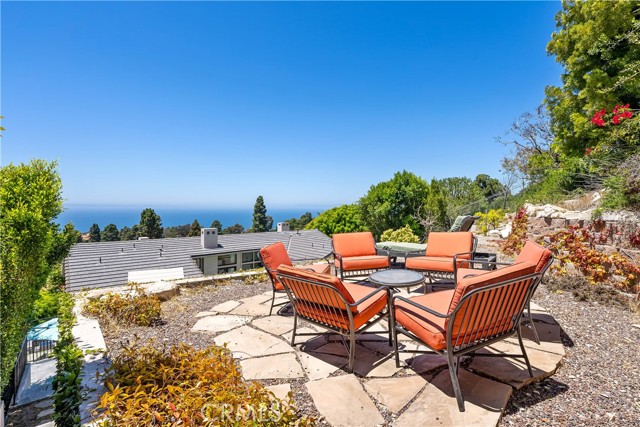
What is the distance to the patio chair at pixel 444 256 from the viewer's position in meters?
4.48

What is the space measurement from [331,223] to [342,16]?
18.1m

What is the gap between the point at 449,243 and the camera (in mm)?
5027

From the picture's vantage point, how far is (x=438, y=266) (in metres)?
4.50

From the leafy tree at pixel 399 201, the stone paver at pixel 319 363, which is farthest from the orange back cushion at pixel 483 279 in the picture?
the leafy tree at pixel 399 201

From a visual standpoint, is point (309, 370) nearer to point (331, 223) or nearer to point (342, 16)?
point (342, 16)

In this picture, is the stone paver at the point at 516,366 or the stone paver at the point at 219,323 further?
the stone paver at the point at 219,323

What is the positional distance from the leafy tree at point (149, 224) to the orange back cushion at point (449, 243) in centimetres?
4195

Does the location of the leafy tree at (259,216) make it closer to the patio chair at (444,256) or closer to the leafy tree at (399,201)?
the leafy tree at (399,201)

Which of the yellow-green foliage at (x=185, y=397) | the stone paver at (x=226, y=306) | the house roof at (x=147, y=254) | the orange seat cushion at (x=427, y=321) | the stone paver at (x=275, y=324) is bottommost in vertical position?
the house roof at (x=147, y=254)

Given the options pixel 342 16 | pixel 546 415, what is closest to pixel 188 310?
pixel 546 415

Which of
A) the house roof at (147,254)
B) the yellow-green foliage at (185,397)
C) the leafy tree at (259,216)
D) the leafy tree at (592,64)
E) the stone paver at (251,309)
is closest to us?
the yellow-green foliage at (185,397)

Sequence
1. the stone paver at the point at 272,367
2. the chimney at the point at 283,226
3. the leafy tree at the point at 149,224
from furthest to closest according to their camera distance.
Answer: the leafy tree at the point at 149,224
the chimney at the point at 283,226
the stone paver at the point at 272,367

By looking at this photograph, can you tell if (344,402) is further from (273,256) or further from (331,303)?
(273,256)

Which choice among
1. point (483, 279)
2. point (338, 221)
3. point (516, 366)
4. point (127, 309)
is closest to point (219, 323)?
point (127, 309)
